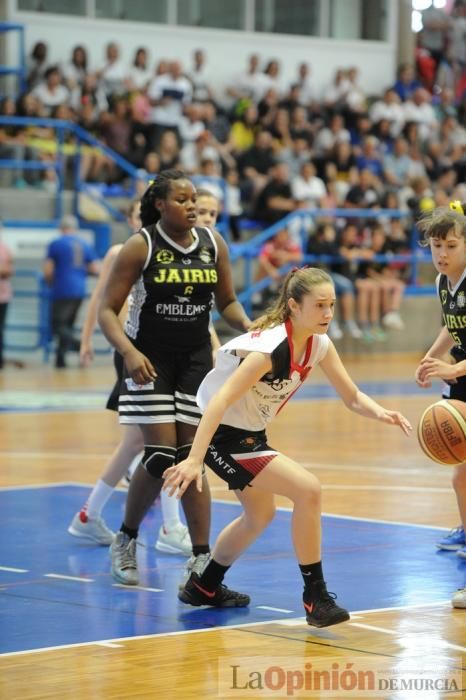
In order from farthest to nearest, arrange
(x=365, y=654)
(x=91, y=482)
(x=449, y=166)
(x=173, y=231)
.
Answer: (x=449, y=166) → (x=91, y=482) → (x=173, y=231) → (x=365, y=654)

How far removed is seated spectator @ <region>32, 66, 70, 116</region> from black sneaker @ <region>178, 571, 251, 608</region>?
17.8 m

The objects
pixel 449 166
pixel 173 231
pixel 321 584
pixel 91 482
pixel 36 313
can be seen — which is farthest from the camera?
pixel 449 166

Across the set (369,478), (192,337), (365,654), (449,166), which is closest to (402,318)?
(449,166)

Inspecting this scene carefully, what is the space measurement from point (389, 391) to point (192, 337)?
1086 cm

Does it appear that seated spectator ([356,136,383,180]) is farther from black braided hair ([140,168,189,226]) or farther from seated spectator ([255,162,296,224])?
black braided hair ([140,168,189,226])

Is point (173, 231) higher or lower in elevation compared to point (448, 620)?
higher

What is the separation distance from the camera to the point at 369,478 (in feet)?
37.7

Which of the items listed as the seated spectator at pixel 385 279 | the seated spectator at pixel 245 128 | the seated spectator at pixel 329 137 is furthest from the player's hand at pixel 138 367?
the seated spectator at pixel 329 137

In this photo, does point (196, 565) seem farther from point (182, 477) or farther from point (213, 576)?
point (182, 477)

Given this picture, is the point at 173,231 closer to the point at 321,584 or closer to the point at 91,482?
the point at 321,584

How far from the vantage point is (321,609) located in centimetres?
649

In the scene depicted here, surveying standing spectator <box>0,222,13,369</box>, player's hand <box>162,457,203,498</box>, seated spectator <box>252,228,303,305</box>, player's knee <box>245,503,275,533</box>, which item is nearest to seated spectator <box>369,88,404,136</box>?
seated spectator <box>252,228,303,305</box>

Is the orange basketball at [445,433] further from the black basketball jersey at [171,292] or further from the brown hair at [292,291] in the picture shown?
the black basketball jersey at [171,292]

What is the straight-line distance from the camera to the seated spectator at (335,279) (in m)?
23.9
